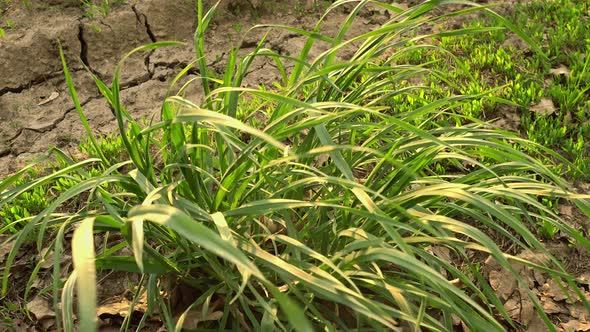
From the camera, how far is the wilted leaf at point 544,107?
2.35 meters

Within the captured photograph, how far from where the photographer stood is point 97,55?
2840 millimetres

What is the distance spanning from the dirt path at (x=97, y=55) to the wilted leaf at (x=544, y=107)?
3.24 feet

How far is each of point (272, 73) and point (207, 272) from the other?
141 cm

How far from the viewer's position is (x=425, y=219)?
4.38ft

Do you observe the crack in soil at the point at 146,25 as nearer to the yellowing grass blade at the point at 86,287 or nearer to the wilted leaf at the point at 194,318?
the wilted leaf at the point at 194,318

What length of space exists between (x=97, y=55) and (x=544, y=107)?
203 centimetres

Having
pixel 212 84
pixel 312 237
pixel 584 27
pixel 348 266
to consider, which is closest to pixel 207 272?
pixel 312 237

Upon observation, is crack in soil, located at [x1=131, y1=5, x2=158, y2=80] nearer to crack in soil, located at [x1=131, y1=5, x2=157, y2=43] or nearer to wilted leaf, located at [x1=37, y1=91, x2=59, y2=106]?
crack in soil, located at [x1=131, y1=5, x2=157, y2=43]

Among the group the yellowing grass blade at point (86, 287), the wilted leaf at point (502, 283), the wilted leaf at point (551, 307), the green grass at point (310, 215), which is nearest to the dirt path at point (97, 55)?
the green grass at point (310, 215)

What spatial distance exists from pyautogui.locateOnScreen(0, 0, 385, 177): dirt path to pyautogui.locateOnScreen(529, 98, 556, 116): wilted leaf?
988 mm

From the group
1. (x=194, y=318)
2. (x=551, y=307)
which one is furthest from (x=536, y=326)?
(x=194, y=318)

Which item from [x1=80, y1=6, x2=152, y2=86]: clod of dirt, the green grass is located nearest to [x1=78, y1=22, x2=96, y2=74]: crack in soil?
[x1=80, y1=6, x2=152, y2=86]: clod of dirt

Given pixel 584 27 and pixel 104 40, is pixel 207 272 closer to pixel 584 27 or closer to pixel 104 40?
pixel 104 40

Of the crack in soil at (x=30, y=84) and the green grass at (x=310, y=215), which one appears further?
the crack in soil at (x=30, y=84)
